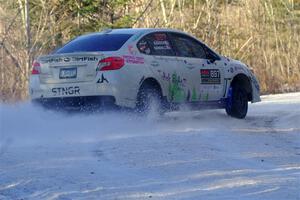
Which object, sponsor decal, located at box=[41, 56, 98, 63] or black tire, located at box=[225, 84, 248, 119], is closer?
sponsor decal, located at box=[41, 56, 98, 63]

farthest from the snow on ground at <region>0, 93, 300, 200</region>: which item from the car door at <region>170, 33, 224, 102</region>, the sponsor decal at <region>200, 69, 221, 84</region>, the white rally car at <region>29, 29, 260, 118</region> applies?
the sponsor decal at <region>200, 69, 221, 84</region>

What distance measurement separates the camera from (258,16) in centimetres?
4328

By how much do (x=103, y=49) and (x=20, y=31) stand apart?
1509 centimetres

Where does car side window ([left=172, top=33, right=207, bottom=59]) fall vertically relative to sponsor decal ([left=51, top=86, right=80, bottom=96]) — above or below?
above

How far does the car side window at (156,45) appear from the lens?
12.4 meters

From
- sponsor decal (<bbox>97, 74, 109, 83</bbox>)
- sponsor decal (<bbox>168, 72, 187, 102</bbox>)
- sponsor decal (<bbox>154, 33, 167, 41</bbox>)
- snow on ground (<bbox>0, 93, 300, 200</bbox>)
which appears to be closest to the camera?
snow on ground (<bbox>0, 93, 300, 200</bbox>)

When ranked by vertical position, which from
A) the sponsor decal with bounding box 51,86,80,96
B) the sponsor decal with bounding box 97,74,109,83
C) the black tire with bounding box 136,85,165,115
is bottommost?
the black tire with bounding box 136,85,165,115

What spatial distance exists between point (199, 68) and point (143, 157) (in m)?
4.46

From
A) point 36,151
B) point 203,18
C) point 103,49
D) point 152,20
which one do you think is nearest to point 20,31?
point 152,20

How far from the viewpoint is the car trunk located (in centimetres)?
1159

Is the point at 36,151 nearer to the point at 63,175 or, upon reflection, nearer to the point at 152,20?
the point at 63,175

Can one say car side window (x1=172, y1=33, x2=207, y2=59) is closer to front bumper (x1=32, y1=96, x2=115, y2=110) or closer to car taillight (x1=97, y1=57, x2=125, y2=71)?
car taillight (x1=97, y1=57, x2=125, y2=71)

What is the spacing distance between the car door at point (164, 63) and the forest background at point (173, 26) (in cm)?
669

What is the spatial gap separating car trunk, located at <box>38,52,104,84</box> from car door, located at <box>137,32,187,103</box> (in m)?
0.95
